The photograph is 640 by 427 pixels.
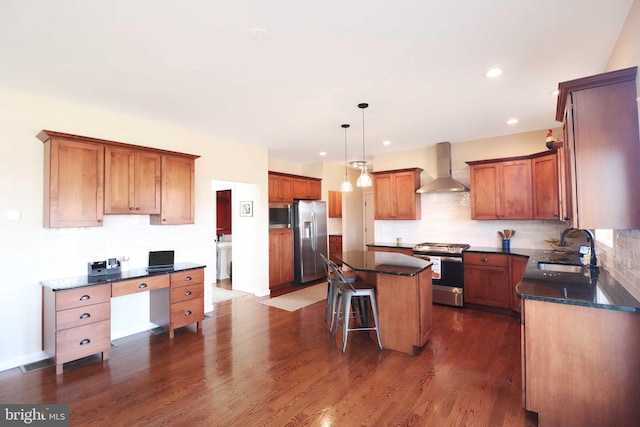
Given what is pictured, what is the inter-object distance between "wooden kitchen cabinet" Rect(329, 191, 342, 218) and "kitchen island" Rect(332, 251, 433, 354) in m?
4.41

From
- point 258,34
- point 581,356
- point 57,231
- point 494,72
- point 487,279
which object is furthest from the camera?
point 487,279

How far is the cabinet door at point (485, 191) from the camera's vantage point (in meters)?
4.64

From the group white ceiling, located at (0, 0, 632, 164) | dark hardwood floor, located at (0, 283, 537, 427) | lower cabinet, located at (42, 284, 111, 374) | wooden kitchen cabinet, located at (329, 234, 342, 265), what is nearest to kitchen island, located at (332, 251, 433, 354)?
dark hardwood floor, located at (0, 283, 537, 427)

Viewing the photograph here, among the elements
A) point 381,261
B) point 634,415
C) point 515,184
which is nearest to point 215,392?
point 381,261

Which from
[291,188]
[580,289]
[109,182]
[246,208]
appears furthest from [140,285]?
[580,289]

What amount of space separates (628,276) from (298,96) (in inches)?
124

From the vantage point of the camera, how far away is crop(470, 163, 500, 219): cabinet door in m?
4.64

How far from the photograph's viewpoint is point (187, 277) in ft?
12.4

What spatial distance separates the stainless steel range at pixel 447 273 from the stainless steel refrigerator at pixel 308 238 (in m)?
2.26

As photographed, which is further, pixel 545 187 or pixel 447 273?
pixel 447 273

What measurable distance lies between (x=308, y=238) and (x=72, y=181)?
4152mm

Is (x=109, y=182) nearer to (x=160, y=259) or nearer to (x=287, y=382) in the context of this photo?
(x=160, y=259)

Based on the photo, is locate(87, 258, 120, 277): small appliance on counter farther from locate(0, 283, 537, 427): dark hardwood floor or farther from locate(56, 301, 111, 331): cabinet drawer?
locate(0, 283, 537, 427): dark hardwood floor

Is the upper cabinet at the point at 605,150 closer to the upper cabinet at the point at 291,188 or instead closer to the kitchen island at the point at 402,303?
the kitchen island at the point at 402,303
